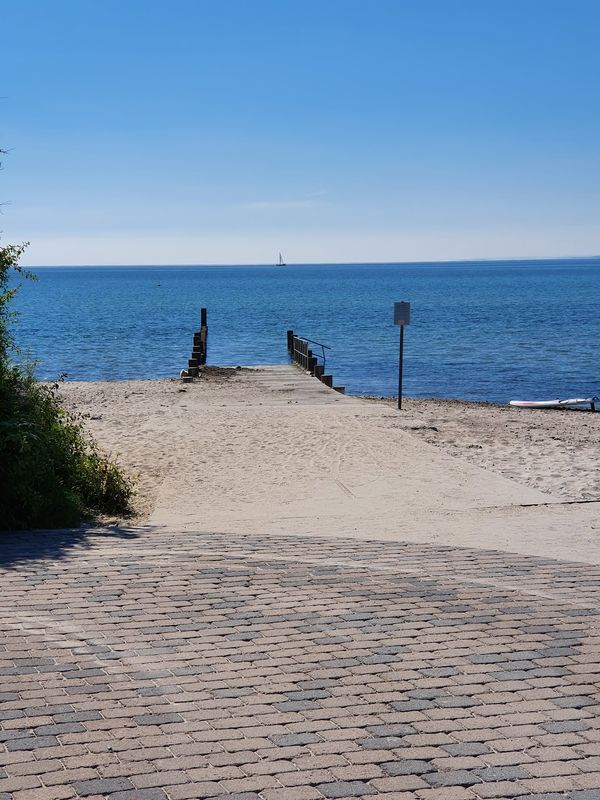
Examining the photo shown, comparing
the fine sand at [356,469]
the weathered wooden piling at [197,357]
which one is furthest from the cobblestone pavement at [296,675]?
the weathered wooden piling at [197,357]

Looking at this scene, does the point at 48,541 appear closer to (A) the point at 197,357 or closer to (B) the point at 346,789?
(B) the point at 346,789

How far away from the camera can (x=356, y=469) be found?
12891 mm

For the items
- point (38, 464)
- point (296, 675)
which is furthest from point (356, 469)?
point (296, 675)

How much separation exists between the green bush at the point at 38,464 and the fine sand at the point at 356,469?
2.11 feet

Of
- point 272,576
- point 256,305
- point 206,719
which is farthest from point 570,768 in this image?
point 256,305

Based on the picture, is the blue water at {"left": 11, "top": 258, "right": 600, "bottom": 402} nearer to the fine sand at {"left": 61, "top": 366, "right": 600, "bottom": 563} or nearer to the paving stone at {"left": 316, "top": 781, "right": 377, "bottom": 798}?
the fine sand at {"left": 61, "top": 366, "right": 600, "bottom": 563}

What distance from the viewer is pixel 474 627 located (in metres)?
6.17

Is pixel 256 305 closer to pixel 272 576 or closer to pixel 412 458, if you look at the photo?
pixel 412 458

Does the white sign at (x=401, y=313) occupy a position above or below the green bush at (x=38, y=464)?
above

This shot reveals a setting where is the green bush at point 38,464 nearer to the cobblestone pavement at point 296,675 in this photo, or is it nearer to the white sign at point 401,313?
the cobblestone pavement at point 296,675

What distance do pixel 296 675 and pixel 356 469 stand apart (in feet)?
24.9

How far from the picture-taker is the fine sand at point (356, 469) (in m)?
9.48

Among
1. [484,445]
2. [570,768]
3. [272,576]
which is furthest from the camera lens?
[484,445]

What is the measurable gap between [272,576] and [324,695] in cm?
230
